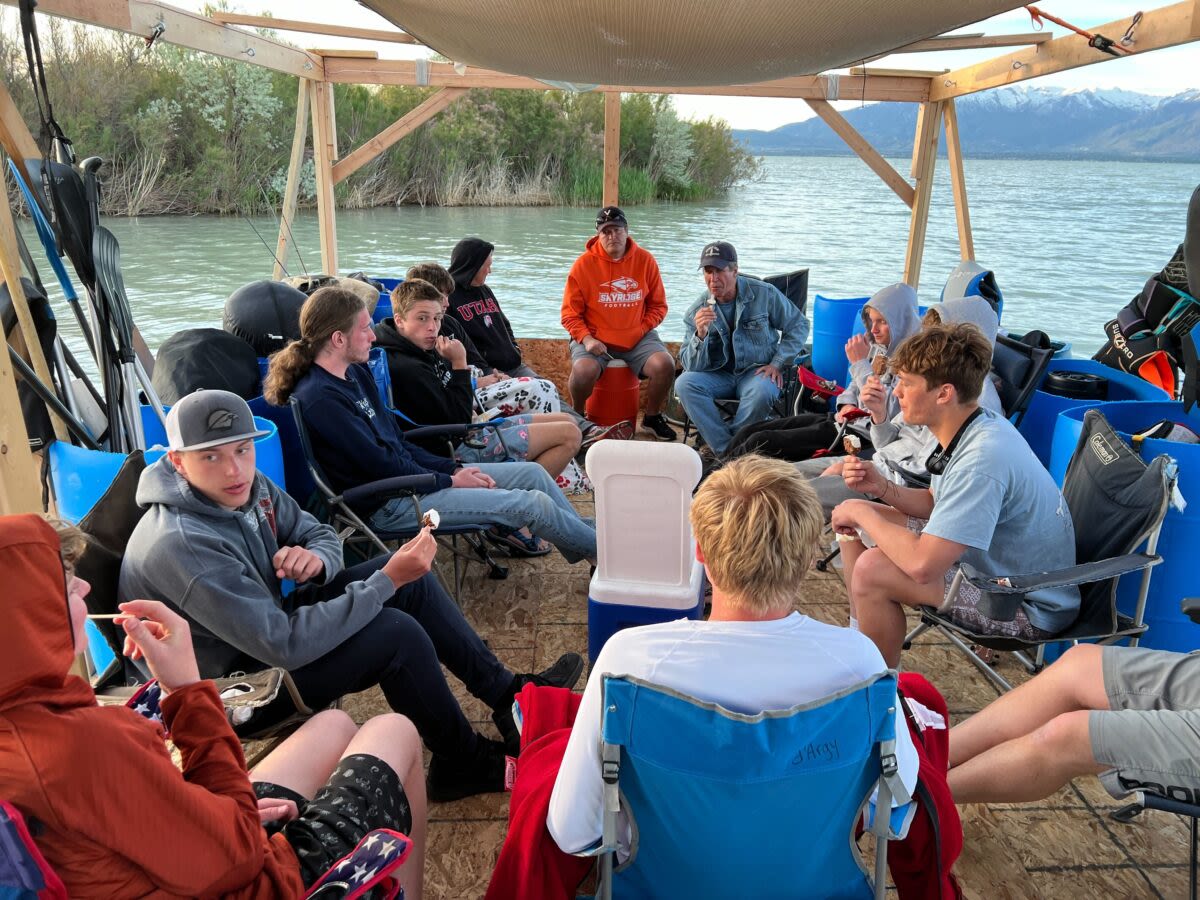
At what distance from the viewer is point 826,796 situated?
1243 mm

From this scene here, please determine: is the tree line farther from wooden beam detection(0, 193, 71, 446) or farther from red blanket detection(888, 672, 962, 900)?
red blanket detection(888, 672, 962, 900)

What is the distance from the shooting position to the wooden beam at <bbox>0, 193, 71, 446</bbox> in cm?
230

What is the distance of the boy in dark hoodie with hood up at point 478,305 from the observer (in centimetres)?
476

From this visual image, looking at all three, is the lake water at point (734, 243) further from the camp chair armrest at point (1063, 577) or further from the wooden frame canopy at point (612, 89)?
the camp chair armrest at point (1063, 577)

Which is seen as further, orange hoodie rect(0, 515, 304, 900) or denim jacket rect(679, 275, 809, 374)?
denim jacket rect(679, 275, 809, 374)

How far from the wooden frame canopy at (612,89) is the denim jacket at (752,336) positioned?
114 centimetres

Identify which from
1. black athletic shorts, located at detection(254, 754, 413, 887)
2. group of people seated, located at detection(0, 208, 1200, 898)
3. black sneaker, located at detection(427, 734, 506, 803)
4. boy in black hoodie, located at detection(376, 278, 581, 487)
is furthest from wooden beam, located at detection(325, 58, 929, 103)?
black athletic shorts, located at detection(254, 754, 413, 887)

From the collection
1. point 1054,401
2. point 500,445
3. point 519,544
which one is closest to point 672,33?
point 519,544

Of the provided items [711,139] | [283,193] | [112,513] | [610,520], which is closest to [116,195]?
[283,193]

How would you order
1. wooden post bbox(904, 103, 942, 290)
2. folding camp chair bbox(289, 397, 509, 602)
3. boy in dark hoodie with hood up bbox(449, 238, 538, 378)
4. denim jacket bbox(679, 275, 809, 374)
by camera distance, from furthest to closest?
wooden post bbox(904, 103, 942, 290) < denim jacket bbox(679, 275, 809, 374) < boy in dark hoodie with hood up bbox(449, 238, 538, 378) < folding camp chair bbox(289, 397, 509, 602)

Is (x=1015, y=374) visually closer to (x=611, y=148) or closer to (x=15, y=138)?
(x=611, y=148)

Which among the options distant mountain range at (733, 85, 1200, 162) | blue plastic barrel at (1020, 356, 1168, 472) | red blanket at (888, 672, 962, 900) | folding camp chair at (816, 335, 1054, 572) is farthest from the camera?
distant mountain range at (733, 85, 1200, 162)

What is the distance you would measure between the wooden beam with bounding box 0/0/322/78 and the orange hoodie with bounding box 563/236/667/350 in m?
2.12

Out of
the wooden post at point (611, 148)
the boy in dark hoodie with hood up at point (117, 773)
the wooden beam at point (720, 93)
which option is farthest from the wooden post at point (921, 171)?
the boy in dark hoodie with hood up at point (117, 773)
